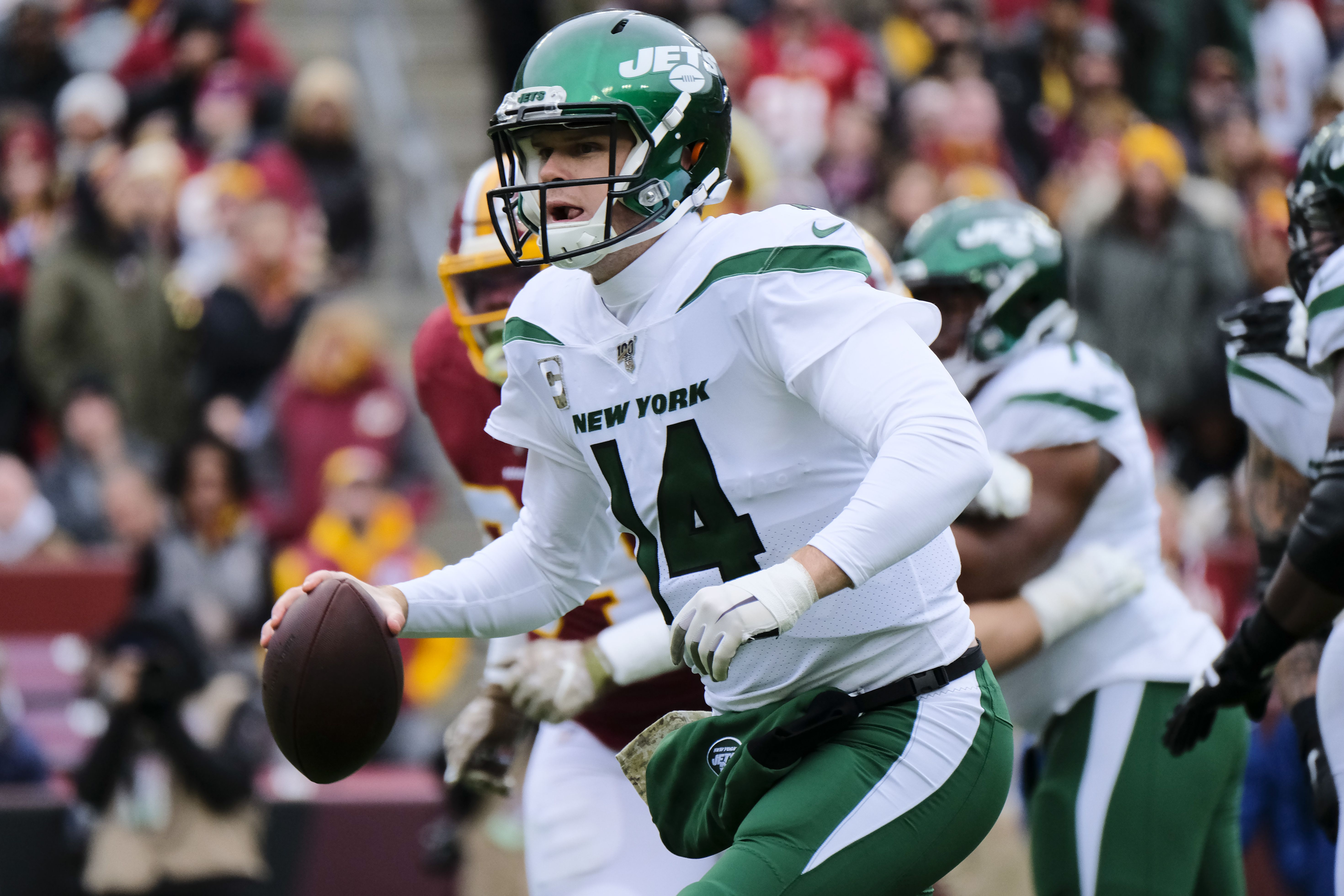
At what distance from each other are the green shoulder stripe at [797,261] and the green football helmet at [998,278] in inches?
61.0

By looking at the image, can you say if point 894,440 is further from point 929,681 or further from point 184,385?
point 184,385

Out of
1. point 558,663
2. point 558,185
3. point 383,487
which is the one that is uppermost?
point 558,185

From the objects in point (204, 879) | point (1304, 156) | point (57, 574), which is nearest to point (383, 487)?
point (57, 574)

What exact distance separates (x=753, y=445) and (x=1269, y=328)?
5.14 feet

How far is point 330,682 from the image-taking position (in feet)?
9.82

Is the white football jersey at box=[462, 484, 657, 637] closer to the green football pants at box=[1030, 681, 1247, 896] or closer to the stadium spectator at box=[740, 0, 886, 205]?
the green football pants at box=[1030, 681, 1247, 896]

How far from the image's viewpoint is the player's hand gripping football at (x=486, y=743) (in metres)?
4.07

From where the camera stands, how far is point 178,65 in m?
10.1

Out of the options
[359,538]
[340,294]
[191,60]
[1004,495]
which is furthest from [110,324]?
[1004,495]

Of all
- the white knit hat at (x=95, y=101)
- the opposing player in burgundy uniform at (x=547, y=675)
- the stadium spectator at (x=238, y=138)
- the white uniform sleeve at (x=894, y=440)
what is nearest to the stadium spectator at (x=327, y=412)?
the stadium spectator at (x=238, y=138)

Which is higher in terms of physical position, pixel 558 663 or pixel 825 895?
pixel 825 895

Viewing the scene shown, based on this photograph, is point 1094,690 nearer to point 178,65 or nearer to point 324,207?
point 324,207

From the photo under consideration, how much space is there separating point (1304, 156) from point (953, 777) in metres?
1.63

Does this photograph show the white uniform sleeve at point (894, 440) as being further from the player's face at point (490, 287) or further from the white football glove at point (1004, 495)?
the player's face at point (490, 287)
